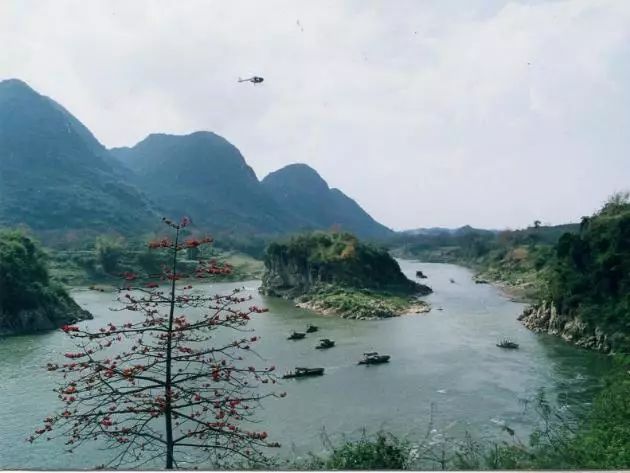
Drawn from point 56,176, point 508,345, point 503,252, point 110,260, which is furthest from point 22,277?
point 503,252

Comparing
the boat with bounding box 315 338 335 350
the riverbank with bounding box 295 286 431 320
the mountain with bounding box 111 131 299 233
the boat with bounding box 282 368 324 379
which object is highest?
the mountain with bounding box 111 131 299 233

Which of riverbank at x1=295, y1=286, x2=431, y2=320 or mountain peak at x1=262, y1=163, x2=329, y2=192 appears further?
riverbank at x1=295, y1=286, x2=431, y2=320

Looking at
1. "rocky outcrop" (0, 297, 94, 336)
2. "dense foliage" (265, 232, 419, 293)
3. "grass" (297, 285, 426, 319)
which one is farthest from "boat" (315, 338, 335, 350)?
"dense foliage" (265, 232, 419, 293)

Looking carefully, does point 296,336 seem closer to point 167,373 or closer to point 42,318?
point 42,318

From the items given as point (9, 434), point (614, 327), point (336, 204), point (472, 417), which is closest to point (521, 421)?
point (472, 417)

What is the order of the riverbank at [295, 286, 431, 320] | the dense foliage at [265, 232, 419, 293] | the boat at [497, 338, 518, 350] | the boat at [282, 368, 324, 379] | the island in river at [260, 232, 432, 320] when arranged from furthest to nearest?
1. the dense foliage at [265, 232, 419, 293]
2. the island in river at [260, 232, 432, 320]
3. the riverbank at [295, 286, 431, 320]
4. the boat at [497, 338, 518, 350]
5. the boat at [282, 368, 324, 379]

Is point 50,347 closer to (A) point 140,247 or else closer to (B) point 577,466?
(A) point 140,247

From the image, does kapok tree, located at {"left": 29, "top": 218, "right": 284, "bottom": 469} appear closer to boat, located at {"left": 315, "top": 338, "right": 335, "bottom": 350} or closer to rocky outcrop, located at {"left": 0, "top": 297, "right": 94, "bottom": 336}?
boat, located at {"left": 315, "top": 338, "right": 335, "bottom": 350}
